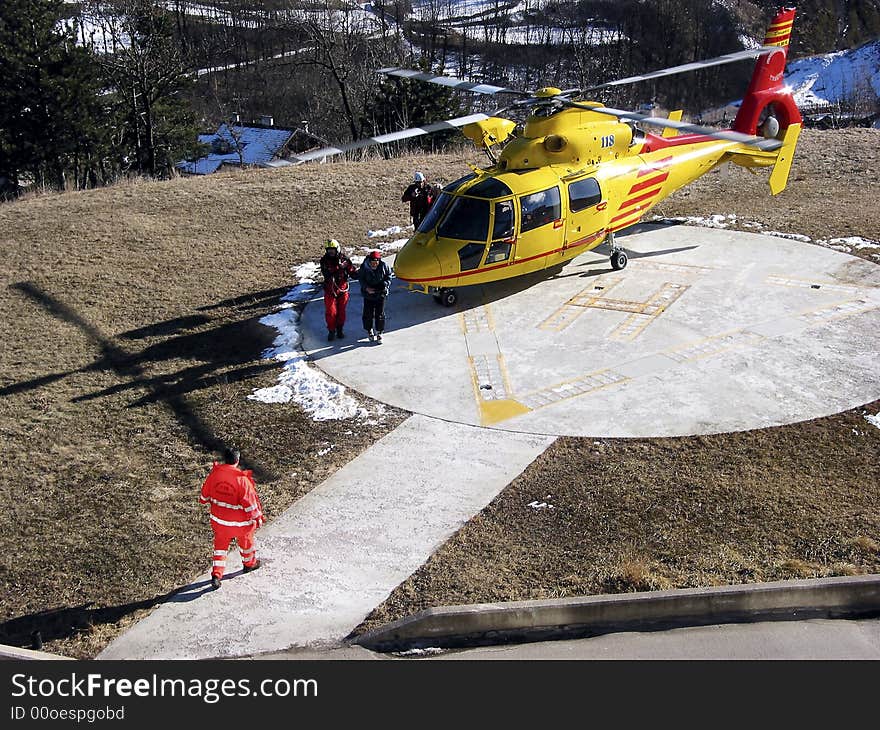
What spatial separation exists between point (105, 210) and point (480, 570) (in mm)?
15310

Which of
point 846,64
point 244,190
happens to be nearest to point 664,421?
point 244,190

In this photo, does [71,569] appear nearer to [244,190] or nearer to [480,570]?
[480,570]

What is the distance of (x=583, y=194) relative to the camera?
1416 cm

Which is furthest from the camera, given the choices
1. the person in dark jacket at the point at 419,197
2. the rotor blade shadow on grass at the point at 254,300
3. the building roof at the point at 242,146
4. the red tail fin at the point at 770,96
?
the building roof at the point at 242,146

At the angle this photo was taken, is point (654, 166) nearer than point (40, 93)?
Yes

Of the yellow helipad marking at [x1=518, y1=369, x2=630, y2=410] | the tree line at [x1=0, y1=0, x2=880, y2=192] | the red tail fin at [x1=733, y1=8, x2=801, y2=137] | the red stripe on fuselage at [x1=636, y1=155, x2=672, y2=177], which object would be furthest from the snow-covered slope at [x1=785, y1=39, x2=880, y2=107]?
the yellow helipad marking at [x1=518, y1=369, x2=630, y2=410]

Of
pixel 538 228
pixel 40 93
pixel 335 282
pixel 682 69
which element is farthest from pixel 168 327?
pixel 40 93

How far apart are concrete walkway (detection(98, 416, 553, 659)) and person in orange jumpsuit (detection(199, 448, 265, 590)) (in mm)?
398

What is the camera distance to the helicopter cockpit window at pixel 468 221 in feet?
43.4

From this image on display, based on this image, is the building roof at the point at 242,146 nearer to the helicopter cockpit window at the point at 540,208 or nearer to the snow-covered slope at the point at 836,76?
the helicopter cockpit window at the point at 540,208

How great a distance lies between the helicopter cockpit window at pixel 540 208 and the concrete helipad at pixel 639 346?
1360 millimetres

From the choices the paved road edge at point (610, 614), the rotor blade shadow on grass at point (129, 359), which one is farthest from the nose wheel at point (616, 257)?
the paved road edge at point (610, 614)

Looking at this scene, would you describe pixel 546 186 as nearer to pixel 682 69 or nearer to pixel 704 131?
pixel 682 69

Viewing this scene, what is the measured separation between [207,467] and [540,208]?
22.8 feet
